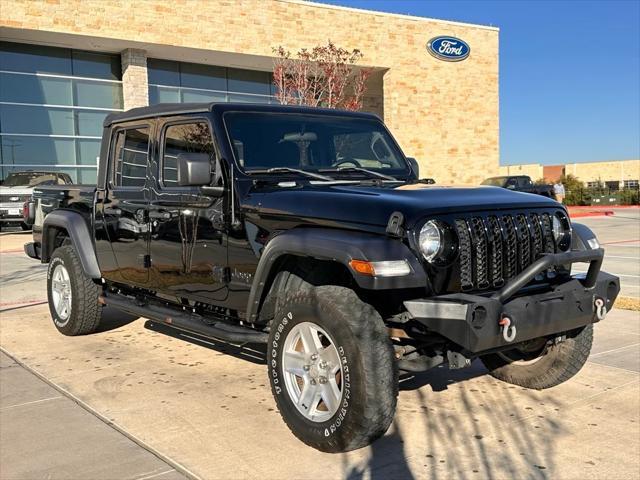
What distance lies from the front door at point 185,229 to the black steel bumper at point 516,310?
5.30 ft

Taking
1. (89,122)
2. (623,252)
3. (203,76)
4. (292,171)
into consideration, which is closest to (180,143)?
(292,171)

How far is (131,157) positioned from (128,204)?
42 cm

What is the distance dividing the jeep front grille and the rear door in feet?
8.59

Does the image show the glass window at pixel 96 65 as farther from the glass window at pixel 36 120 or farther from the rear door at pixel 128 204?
the rear door at pixel 128 204

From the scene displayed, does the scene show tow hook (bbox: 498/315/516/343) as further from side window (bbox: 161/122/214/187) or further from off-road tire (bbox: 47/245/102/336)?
off-road tire (bbox: 47/245/102/336)

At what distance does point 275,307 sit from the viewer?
4109 mm

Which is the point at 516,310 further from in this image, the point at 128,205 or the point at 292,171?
the point at 128,205

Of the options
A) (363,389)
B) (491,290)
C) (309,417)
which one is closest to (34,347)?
(309,417)

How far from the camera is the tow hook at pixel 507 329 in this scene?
341cm

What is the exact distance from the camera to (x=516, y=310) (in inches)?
138

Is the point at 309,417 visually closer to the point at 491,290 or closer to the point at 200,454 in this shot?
the point at 200,454

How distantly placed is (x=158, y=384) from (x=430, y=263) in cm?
240

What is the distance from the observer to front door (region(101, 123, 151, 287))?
5.28 meters

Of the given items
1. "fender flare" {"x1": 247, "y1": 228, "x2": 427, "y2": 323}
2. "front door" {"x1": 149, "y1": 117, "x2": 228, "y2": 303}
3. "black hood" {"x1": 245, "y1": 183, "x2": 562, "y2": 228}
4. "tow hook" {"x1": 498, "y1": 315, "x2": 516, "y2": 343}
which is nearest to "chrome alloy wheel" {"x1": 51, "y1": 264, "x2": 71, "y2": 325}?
"front door" {"x1": 149, "y1": 117, "x2": 228, "y2": 303}
